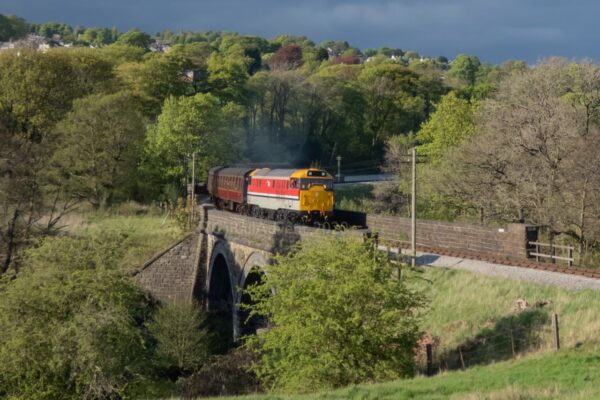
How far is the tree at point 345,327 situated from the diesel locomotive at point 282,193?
16748 millimetres

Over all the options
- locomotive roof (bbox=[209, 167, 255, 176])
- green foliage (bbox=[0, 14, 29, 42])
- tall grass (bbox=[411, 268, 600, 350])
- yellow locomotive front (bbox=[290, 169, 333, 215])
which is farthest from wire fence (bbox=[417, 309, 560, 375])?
green foliage (bbox=[0, 14, 29, 42])

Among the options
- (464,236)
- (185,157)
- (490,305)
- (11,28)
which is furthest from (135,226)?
(11,28)

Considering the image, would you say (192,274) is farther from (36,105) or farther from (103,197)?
(36,105)

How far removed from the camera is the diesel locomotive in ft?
116

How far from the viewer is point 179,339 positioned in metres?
32.1

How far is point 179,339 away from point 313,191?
8.81m

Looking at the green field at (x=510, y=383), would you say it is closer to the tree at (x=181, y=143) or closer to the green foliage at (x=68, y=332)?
the green foliage at (x=68, y=332)

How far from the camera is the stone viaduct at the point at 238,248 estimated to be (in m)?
26.2

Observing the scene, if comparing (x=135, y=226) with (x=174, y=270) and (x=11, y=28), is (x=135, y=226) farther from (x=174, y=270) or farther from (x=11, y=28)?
(x=11, y=28)

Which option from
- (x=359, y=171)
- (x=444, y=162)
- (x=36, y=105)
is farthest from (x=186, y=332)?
(x=359, y=171)

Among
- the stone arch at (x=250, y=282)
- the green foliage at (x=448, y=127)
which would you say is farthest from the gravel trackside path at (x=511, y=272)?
the green foliage at (x=448, y=127)

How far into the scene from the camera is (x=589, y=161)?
1208 inches

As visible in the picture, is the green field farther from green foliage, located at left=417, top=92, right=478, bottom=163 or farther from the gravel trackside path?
green foliage, located at left=417, top=92, right=478, bottom=163

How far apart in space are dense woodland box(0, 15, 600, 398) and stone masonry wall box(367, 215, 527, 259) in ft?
18.5
